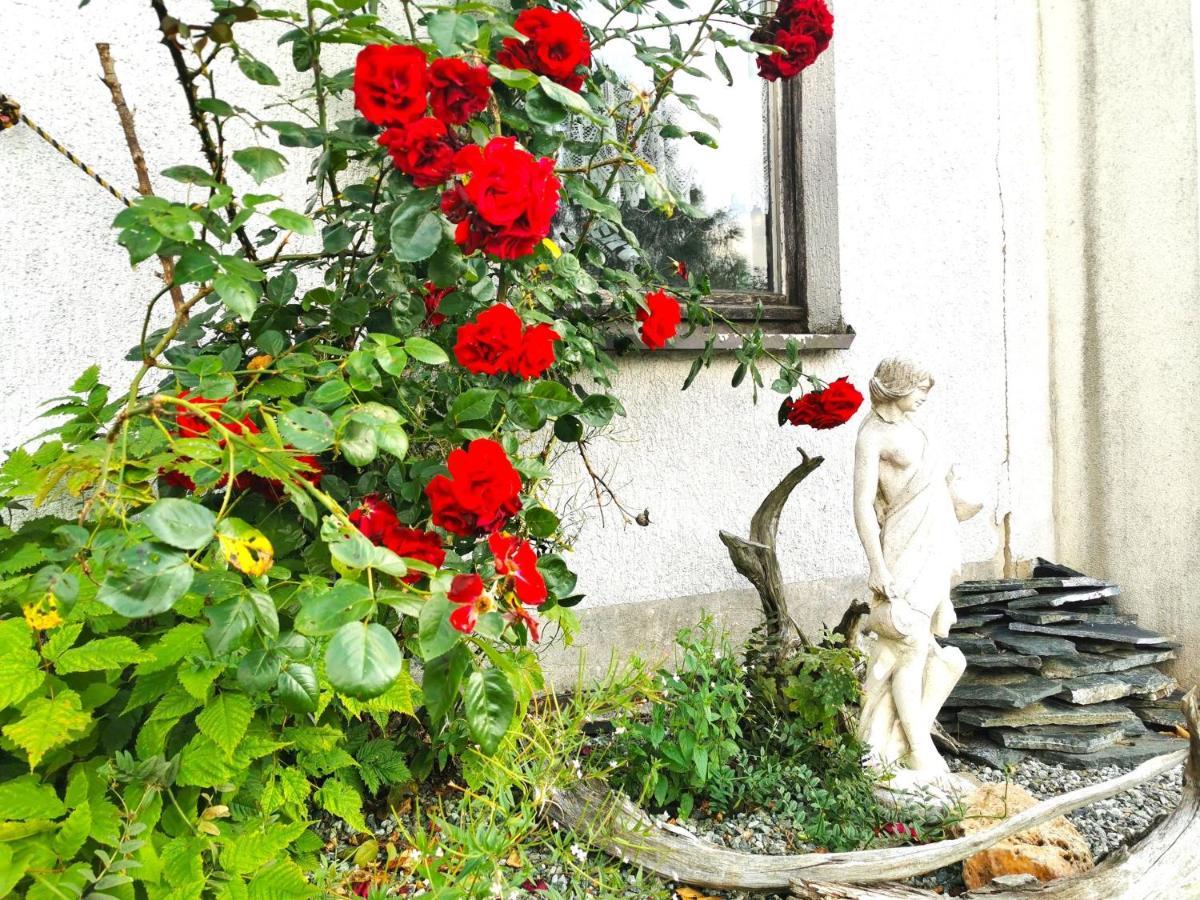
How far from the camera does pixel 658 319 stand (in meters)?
2.56

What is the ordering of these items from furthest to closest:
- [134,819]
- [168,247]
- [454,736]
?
1. [454,736]
2. [134,819]
3. [168,247]

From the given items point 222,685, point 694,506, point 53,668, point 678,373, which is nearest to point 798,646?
point 694,506

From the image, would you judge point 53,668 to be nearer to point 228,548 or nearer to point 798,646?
point 228,548

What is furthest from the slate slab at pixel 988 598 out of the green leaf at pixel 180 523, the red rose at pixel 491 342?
the green leaf at pixel 180 523

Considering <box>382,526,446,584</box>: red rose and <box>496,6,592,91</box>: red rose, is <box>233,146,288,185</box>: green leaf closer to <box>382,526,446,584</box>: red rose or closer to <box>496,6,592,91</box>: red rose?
<box>496,6,592,91</box>: red rose

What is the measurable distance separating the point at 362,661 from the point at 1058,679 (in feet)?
10.9

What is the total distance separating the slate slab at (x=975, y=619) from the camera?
3822 mm

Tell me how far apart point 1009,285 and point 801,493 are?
152cm

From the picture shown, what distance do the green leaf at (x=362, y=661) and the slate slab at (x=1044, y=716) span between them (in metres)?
2.92

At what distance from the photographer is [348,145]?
200cm

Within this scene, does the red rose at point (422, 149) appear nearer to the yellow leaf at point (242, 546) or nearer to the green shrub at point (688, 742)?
the yellow leaf at point (242, 546)

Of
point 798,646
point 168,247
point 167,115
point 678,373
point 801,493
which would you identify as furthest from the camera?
point 801,493

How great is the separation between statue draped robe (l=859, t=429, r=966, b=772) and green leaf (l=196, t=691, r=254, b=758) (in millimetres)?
1825

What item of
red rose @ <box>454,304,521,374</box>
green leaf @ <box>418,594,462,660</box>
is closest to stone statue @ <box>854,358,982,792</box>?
red rose @ <box>454,304,521,374</box>
